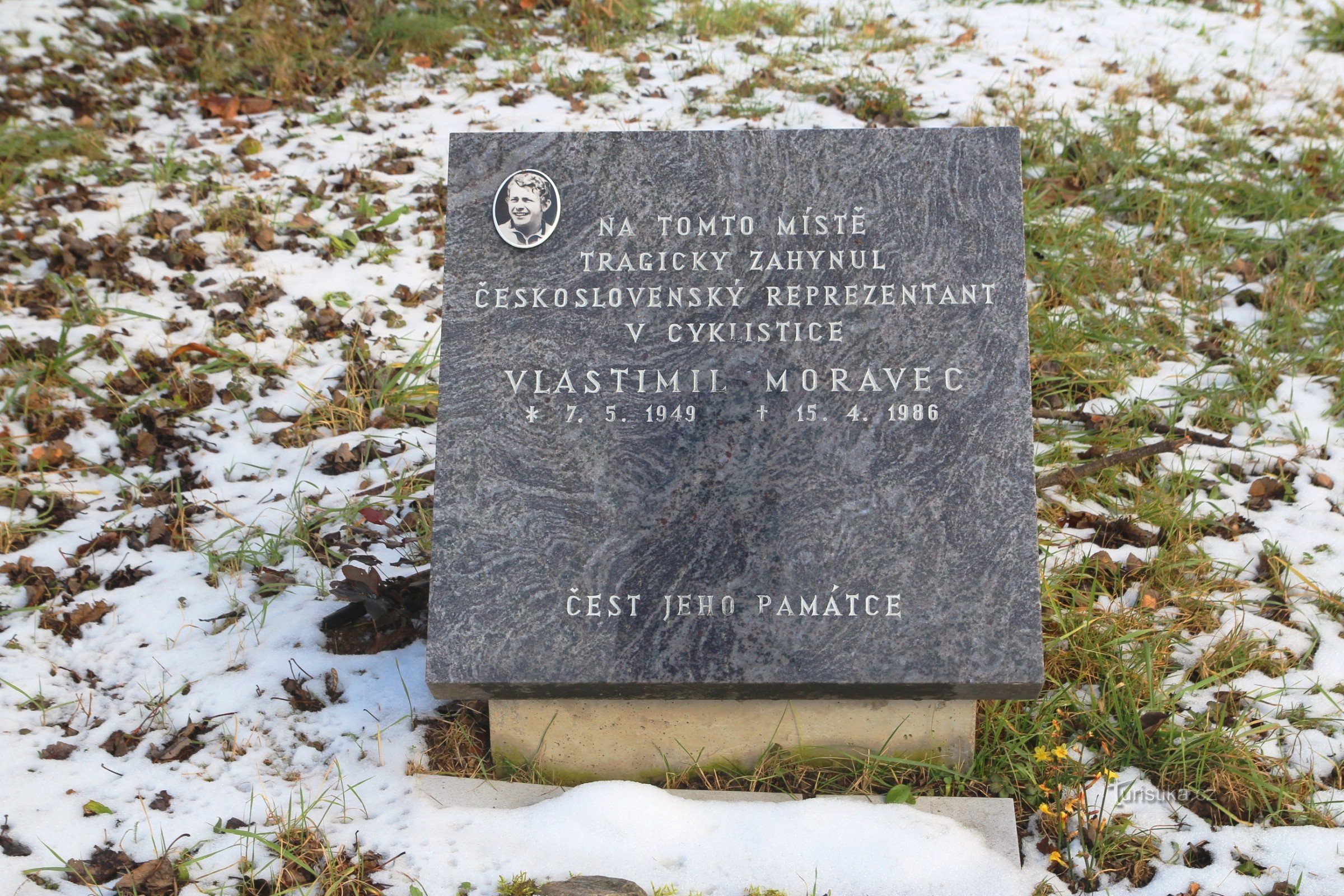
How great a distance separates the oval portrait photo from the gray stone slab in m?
1.31

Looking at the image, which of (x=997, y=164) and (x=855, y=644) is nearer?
(x=855, y=644)

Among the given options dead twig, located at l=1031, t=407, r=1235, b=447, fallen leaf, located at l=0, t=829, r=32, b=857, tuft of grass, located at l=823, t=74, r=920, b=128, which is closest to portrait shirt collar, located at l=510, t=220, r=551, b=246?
fallen leaf, located at l=0, t=829, r=32, b=857

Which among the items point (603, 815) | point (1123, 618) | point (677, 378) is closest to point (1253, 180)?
point (1123, 618)

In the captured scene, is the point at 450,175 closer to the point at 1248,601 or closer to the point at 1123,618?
the point at 1123,618

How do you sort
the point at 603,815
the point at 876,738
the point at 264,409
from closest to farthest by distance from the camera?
1. the point at 603,815
2. the point at 876,738
3. the point at 264,409

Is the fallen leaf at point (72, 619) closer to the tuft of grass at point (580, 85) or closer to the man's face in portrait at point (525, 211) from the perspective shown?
the man's face in portrait at point (525, 211)

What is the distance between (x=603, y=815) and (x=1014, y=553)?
1120 mm

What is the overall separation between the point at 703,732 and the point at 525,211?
1358mm

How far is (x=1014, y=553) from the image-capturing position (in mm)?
2162

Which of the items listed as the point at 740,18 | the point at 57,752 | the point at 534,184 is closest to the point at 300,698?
the point at 57,752

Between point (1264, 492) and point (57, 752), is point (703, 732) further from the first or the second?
point (1264, 492)

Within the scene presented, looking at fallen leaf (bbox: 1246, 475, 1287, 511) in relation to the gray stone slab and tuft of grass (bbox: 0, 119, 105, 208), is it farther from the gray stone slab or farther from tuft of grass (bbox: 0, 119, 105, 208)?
tuft of grass (bbox: 0, 119, 105, 208)

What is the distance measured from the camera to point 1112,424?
10.7ft

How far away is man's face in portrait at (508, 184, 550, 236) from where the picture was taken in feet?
7.57
